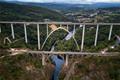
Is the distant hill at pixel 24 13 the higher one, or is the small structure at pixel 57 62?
the distant hill at pixel 24 13

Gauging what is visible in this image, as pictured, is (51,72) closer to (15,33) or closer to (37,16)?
(15,33)

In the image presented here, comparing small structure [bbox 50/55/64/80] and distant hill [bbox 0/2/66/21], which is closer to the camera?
small structure [bbox 50/55/64/80]

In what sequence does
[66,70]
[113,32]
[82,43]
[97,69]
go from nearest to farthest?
[97,69] → [66,70] → [82,43] → [113,32]

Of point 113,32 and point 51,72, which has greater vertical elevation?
point 113,32

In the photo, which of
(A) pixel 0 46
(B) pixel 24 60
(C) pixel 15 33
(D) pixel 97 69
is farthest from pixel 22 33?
(D) pixel 97 69

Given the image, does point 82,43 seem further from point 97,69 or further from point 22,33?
point 22,33

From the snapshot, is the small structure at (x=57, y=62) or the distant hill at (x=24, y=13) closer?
the small structure at (x=57, y=62)

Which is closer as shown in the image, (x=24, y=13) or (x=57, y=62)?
(x=57, y=62)

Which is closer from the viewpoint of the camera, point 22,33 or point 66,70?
point 66,70

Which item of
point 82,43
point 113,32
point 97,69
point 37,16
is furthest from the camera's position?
point 37,16

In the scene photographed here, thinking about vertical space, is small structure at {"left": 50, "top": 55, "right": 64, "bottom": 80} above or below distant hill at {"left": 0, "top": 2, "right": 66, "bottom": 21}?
below

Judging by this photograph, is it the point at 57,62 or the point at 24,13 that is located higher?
the point at 24,13
